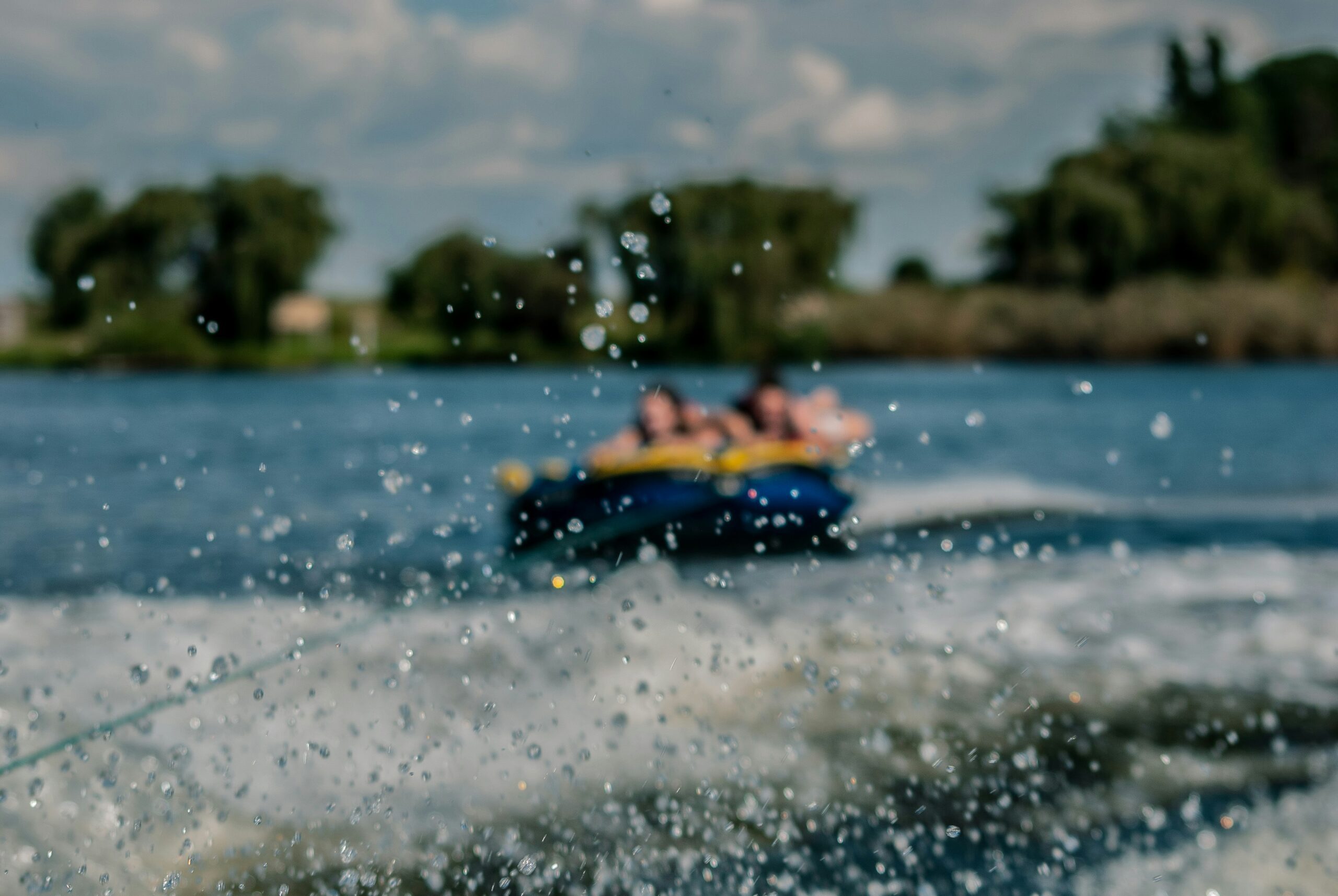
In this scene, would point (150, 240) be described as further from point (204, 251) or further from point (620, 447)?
point (620, 447)

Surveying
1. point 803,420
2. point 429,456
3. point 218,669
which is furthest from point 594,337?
point 429,456

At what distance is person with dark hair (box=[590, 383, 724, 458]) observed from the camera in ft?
31.9

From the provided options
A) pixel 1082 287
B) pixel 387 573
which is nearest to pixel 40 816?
pixel 387 573

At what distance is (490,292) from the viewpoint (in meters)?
49.8

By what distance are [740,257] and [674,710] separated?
27262 millimetres

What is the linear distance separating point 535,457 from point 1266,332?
29884 mm

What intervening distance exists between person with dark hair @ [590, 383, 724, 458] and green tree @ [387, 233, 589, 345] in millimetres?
26528

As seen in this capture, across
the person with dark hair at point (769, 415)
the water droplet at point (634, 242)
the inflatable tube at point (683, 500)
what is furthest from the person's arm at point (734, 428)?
the water droplet at point (634, 242)

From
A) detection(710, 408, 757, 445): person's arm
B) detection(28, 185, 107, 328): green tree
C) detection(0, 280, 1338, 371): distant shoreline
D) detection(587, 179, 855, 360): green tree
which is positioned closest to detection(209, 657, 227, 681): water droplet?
detection(710, 408, 757, 445): person's arm

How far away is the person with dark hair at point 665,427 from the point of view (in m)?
9.73

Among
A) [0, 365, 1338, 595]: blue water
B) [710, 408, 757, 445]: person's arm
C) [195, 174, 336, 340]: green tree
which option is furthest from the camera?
[195, 174, 336, 340]: green tree

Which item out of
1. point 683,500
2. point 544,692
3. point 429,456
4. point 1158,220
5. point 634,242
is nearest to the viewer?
point 634,242

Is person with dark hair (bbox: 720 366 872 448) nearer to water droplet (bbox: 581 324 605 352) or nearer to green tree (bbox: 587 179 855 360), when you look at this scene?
water droplet (bbox: 581 324 605 352)

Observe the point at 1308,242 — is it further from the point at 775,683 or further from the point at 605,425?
the point at 775,683
